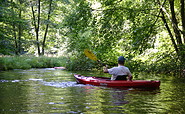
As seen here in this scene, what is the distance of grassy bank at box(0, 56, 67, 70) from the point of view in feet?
47.7

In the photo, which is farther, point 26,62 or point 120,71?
point 26,62

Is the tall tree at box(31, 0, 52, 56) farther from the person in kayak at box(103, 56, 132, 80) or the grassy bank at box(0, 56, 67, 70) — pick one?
the person in kayak at box(103, 56, 132, 80)

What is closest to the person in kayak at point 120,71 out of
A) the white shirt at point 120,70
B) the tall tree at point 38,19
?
the white shirt at point 120,70

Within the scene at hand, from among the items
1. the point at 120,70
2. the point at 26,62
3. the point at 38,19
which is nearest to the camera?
the point at 120,70

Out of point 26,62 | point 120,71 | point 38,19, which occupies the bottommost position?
point 120,71

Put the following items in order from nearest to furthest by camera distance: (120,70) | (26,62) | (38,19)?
(120,70) < (26,62) < (38,19)

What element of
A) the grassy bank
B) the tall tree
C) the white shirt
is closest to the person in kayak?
the white shirt

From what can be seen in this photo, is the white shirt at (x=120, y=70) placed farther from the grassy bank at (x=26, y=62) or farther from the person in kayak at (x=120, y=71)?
the grassy bank at (x=26, y=62)

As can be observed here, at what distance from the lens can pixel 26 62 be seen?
16656 mm

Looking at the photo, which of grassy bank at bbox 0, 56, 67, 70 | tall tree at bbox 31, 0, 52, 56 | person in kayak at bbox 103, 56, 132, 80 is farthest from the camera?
tall tree at bbox 31, 0, 52, 56

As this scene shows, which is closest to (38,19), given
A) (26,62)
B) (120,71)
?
(26,62)

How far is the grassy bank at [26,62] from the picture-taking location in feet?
Answer: 47.7

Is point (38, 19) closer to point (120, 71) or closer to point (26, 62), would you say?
point (26, 62)

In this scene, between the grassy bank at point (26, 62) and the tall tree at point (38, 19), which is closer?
the grassy bank at point (26, 62)
